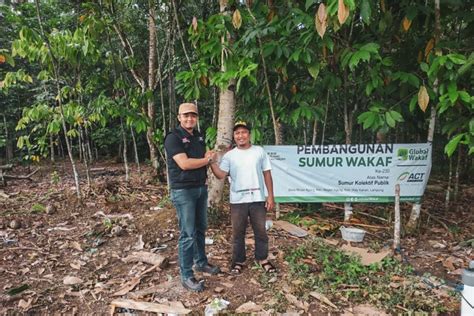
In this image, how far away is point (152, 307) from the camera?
2.81 m

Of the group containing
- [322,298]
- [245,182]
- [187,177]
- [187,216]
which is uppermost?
[187,177]

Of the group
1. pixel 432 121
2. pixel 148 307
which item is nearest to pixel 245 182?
pixel 148 307

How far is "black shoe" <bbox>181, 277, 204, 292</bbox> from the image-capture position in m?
3.00

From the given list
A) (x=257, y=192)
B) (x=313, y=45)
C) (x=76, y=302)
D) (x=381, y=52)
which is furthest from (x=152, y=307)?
(x=381, y=52)

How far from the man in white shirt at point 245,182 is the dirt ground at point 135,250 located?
0.44m

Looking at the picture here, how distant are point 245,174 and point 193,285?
3.45 ft

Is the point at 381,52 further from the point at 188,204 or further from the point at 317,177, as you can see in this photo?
the point at 188,204

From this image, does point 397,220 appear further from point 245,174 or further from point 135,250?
point 135,250

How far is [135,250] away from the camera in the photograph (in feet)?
12.7

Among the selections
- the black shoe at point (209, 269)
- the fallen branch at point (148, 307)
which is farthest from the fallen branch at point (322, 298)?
the fallen branch at point (148, 307)

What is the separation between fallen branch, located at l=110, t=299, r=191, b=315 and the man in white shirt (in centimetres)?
73

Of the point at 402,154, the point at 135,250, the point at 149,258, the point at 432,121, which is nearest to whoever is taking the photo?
the point at 149,258

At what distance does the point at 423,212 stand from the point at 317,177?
1.78 metres

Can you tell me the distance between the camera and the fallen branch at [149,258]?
3.49 meters
